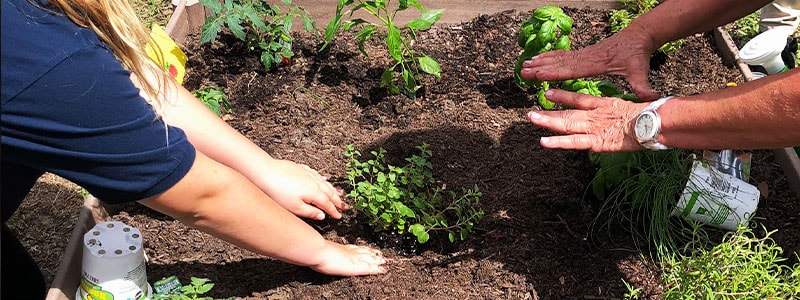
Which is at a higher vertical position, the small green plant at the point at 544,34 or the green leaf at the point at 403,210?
the small green plant at the point at 544,34

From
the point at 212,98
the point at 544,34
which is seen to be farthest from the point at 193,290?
the point at 544,34

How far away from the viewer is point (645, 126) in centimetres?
206

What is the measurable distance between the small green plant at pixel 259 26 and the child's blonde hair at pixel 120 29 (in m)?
1.07

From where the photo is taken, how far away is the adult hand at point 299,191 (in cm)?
242

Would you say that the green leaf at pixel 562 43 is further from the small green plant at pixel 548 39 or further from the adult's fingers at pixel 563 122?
the adult's fingers at pixel 563 122

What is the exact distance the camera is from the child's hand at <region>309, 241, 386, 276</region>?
2334mm

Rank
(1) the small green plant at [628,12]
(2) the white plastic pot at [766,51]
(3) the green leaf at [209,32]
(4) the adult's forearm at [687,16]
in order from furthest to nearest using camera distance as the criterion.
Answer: (1) the small green plant at [628,12] < (2) the white plastic pot at [766,51] < (3) the green leaf at [209,32] < (4) the adult's forearm at [687,16]

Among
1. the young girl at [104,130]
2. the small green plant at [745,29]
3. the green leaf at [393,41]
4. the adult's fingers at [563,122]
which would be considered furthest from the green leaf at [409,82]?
the small green plant at [745,29]

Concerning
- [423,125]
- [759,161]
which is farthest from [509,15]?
[759,161]

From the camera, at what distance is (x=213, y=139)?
2.24 metres

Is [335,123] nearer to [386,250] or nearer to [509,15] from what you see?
[386,250]

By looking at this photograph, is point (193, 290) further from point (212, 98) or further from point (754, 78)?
point (754, 78)

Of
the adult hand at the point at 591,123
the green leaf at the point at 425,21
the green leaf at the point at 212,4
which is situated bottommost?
the green leaf at the point at 425,21

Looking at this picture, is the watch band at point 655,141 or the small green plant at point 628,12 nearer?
the watch band at point 655,141
